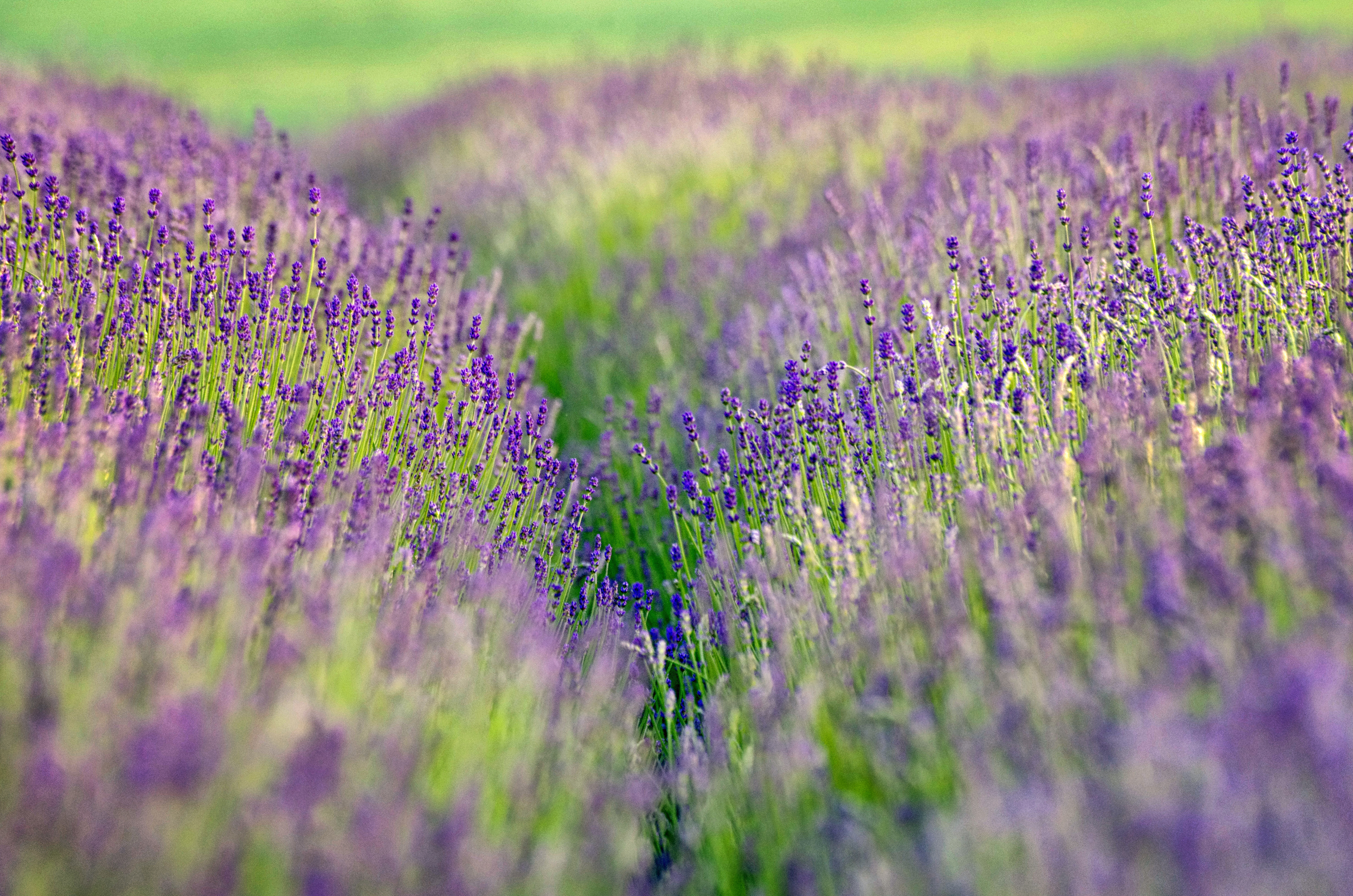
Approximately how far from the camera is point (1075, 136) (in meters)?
5.32

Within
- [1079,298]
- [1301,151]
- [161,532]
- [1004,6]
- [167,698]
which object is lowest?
[167,698]

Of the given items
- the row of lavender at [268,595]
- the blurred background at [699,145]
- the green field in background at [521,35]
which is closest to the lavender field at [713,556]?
the row of lavender at [268,595]

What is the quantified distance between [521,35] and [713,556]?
21156 mm

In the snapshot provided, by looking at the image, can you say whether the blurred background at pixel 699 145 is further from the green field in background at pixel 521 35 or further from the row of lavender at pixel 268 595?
the row of lavender at pixel 268 595

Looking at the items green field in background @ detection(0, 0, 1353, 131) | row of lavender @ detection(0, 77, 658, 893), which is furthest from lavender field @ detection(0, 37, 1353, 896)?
green field in background @ detection(0, 0, 1353, 131)

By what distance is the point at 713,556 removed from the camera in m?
2.93

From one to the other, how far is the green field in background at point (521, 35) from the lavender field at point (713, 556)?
763 centimetres

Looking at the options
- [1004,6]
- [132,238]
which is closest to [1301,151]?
[132,238]

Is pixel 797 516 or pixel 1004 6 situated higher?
pixel 1004 6

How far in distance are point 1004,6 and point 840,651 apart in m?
21.9

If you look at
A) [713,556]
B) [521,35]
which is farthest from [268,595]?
[521,35]

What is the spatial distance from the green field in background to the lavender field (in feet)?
25.0

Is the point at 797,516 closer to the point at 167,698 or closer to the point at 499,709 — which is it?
the point at 499,709

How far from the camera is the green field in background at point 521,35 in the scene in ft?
45.4
